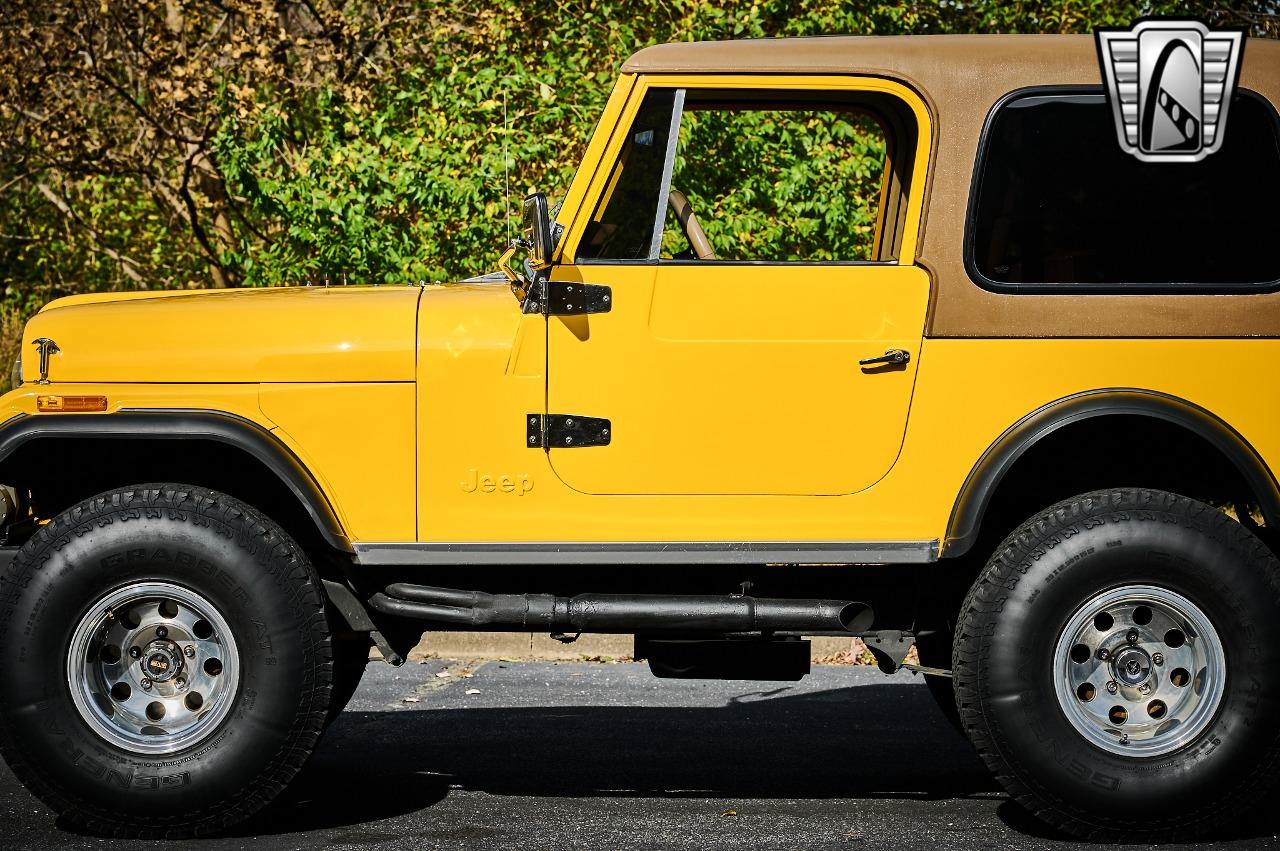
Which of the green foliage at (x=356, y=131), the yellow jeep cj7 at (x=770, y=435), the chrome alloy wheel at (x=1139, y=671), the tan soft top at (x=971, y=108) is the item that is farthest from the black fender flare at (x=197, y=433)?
the green foliage at (x=356, y=131)

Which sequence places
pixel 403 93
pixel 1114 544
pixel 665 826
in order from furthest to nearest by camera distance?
pixel 403 93, pixel 665 826, pixel 1114 544

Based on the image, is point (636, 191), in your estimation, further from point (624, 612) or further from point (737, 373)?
point (624, 612)

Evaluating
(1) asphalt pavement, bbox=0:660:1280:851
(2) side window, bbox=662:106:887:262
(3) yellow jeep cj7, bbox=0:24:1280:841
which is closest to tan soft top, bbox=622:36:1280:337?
(3) yellow jeep cj7, bbox=0:24:1280:841

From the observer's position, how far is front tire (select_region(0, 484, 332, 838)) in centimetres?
456

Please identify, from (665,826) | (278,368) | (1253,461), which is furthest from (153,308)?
(1253,461)

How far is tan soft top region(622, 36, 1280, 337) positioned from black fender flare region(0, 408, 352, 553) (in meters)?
1.55

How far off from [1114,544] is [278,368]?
8.24ft

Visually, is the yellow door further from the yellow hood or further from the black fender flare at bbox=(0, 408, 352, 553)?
the black fender flare at bbox=(0, 408, 352, 553)

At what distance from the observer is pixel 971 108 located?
4734mm

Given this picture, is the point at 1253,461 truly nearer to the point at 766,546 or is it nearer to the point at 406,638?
the point at 766,546

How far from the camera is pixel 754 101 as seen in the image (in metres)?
4.81

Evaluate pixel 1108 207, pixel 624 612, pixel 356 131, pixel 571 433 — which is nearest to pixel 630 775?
pixel 624 612

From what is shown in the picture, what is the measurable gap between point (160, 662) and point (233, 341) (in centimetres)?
97

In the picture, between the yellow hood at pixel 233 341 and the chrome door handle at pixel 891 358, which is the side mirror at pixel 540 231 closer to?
the yellow hood at pixel 233 341
